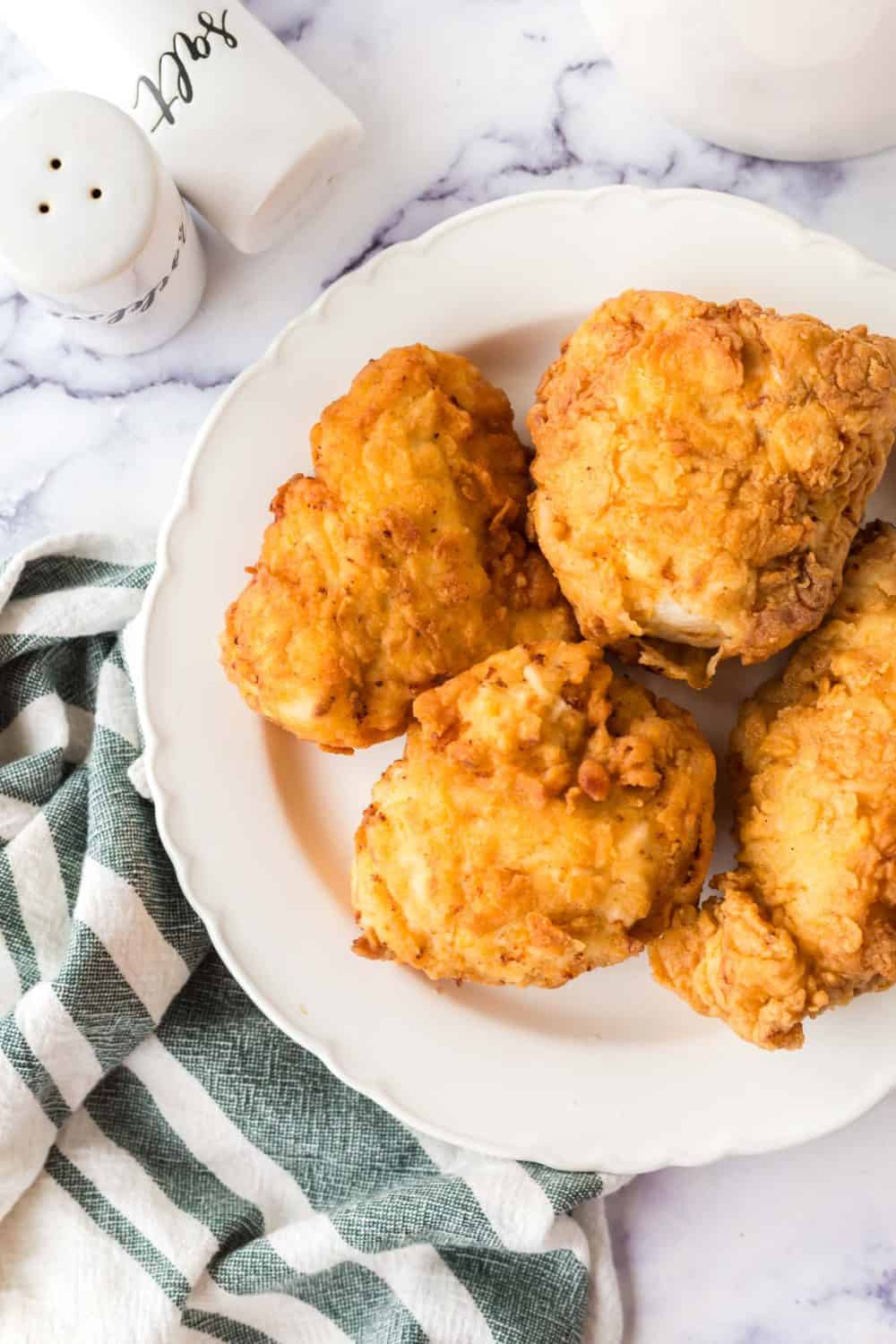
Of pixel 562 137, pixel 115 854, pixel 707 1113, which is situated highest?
pixel 562 137

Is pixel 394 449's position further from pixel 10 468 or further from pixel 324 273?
pixel 10 468

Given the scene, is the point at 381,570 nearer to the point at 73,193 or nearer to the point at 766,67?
the point at 73,193

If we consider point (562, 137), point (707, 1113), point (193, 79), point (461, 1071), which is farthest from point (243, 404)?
point (707, 1113)

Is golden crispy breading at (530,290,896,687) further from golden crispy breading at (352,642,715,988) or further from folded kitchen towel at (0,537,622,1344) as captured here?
folded kitchen towel at (0,537,622,1344)

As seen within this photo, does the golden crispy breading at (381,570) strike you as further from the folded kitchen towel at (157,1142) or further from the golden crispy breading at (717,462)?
the folded kitchen towel at (157,1142)

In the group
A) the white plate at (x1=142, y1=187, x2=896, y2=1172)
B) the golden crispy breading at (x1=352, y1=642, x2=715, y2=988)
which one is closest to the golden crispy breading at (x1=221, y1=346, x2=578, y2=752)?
the golden crispy breading at (x1=352, y1=642, x2=715, y2=988)

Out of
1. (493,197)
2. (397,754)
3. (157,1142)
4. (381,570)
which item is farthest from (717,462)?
(157,1142)

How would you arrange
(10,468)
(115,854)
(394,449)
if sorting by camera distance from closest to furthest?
(394,449), (115,854), (10,468)
